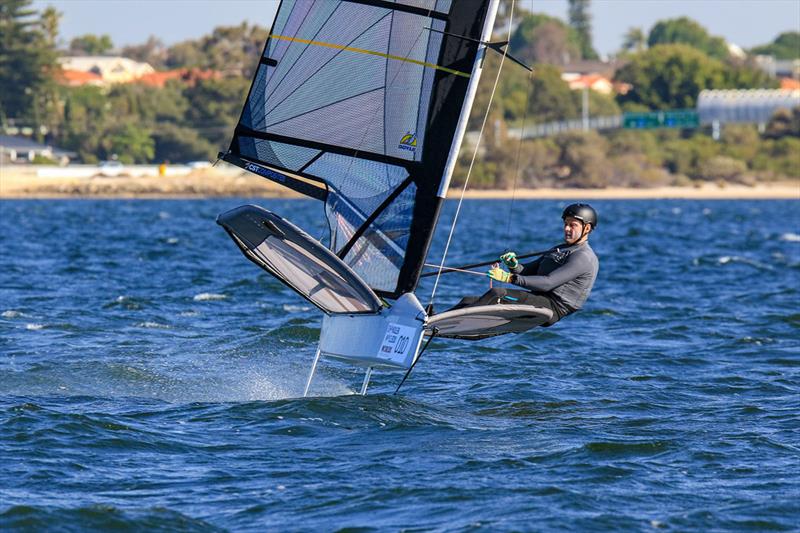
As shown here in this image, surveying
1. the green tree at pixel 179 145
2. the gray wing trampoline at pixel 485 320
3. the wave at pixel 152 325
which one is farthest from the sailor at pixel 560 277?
the green tree at pixel 179 145

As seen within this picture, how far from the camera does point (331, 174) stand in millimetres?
10836

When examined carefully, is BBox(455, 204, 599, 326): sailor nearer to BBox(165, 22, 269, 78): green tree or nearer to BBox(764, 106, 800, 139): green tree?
BBox(165, 22, 269, 78): green tree

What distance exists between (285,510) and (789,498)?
118 inches

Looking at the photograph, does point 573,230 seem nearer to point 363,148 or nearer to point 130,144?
point 363,148

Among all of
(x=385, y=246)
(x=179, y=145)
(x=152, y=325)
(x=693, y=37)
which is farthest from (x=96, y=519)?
(x=693, y=37)

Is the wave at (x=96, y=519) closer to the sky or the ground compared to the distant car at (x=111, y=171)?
closer to the sky

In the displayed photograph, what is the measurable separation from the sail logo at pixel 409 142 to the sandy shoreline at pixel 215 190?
214ft

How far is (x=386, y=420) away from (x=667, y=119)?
3718 inches

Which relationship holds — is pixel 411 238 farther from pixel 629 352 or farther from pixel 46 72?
pixel 46 72

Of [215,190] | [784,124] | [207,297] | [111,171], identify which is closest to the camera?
[207,297]

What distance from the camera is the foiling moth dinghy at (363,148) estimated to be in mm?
10078

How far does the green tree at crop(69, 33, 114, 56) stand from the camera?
176m

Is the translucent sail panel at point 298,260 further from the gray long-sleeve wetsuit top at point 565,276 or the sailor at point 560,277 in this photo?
the gray long-sleeve wetsuit top at point 565,276

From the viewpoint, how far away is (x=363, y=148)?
10734 millimetres
